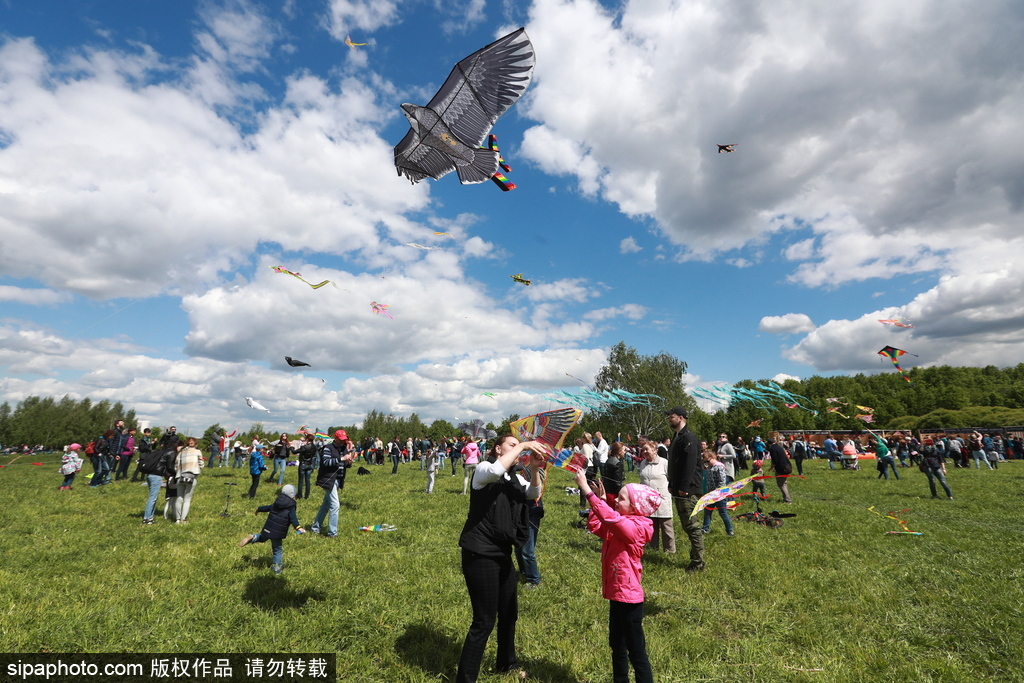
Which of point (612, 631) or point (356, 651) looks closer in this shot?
point (612, 631)

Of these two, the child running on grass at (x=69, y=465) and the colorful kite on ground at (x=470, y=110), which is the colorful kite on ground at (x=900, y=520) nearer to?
the colorful kite on ground at (x=470, y=110)

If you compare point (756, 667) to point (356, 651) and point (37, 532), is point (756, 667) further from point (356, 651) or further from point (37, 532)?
point (37, 532)

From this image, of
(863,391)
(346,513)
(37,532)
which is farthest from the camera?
(863,391)

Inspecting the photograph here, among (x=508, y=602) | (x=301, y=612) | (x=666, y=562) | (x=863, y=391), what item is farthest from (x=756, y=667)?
(x=863, y=391)

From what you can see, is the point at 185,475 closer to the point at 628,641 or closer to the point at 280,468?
the point at 280,468

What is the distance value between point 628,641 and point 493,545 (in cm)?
137

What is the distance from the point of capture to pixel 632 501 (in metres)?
4.18

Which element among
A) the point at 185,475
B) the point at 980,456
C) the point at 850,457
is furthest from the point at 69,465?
the point at 980,456

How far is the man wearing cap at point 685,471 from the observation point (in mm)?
7324

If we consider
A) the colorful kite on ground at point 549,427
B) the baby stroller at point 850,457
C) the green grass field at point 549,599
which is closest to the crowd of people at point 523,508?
the colorful kite on ground at point 549,427

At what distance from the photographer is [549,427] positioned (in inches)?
197

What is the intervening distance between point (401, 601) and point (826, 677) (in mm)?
4993

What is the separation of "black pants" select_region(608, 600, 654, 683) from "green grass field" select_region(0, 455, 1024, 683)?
902 mm

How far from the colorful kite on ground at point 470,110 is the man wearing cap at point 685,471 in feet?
18.1
